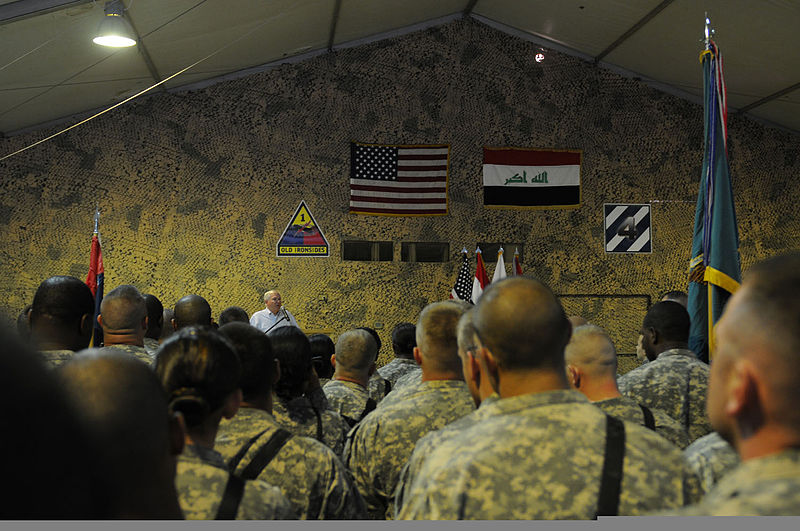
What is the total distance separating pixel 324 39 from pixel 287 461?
9621mm

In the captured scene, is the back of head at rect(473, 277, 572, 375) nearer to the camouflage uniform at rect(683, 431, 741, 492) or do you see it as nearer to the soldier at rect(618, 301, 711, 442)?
the camouflage uniform at rect(683, 431, 741, 492)

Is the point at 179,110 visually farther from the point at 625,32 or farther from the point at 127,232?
the point at 625,32

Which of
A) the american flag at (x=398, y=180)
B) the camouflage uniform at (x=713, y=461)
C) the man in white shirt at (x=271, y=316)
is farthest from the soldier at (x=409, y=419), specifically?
the american flag at (x=398, y=180)

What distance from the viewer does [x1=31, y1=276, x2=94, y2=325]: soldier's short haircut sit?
11.2ft

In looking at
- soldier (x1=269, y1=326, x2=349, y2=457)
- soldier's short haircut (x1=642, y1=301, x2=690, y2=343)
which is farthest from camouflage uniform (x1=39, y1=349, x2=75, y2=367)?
soldier's short haircut (x1=642, y1=301, x2=690, y2=343)

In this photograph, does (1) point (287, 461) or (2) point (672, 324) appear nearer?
(1) point (287, 461)

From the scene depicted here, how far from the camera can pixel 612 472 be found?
175 cm

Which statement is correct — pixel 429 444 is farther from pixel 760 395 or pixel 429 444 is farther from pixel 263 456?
pixel 760 395

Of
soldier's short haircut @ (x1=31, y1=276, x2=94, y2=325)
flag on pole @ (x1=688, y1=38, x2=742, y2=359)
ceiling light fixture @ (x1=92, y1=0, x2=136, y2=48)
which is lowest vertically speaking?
soldier's short haircut @ (x1=31, y1=276, x2=94, y2=325)

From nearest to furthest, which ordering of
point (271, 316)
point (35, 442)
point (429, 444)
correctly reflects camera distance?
point (35, 442), point (429, 444), point (271, 316)

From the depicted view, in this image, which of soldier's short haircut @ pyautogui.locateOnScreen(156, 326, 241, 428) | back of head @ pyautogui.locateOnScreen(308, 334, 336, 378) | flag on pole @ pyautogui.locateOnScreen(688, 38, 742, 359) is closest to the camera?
soldier's short haircut @ pyautogui.locateOnScreen(156, 326, 241, 428)

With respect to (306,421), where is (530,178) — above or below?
above

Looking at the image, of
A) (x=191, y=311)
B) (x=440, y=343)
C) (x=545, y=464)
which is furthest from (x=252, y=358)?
(x=191, y=311)

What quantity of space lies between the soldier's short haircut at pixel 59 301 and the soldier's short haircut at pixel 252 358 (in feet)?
3.73
